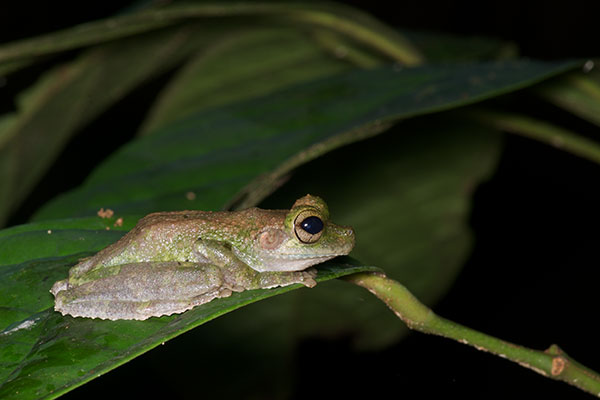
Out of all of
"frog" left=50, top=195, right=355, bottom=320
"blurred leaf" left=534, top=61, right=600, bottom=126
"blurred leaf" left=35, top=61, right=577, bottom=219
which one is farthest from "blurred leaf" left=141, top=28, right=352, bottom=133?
"frog" left=50, top=195, right=355, bottom=320

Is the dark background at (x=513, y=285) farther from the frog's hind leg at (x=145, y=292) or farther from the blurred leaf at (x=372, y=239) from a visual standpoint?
the frog's hind leg at (x=145, y=292)

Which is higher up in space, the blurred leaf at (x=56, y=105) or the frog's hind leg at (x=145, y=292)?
the blurred leaf at (x=56, y=105)

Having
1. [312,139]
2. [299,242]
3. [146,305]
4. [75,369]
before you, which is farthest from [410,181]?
[75,369]

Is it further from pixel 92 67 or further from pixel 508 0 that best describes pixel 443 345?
pixel 508 0

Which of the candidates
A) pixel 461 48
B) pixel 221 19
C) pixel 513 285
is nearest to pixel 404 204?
pixel 513 285

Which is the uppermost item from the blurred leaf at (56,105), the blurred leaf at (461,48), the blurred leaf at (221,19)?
the blurred leaf at (56,105)

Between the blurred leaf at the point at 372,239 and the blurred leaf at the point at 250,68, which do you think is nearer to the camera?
the blurred leaf at the point at 372,239

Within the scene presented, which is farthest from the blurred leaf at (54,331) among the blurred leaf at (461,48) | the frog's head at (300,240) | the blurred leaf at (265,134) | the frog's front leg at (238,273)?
the blurred leaf at (461,48)
